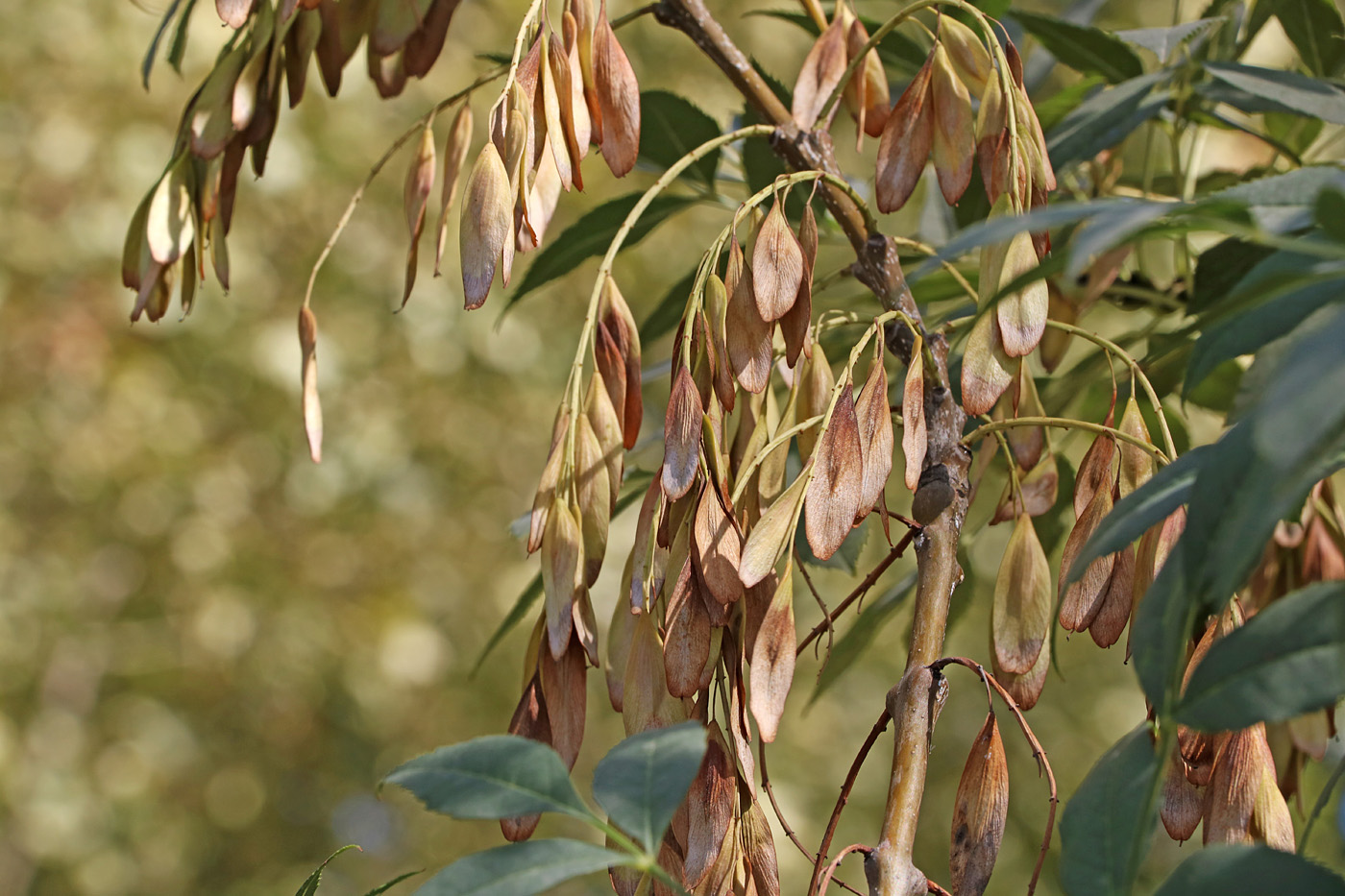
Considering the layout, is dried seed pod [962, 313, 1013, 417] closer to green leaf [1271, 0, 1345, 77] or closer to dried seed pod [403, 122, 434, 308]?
dried seed pod [403, 122, 434, 308]

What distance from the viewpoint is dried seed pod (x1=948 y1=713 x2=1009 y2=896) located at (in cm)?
29

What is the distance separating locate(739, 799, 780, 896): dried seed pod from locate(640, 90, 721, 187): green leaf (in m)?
0.30

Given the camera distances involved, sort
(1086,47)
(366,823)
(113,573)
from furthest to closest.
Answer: (366,823)
(113,573)
(1086,47)

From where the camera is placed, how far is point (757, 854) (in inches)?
11.3

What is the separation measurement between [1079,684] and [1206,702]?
199 centimetres

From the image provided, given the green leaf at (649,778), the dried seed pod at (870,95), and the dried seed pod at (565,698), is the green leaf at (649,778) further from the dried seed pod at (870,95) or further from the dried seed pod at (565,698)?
the dried seed pod at (870,95)

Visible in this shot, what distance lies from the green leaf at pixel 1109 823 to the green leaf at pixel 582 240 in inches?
13.8

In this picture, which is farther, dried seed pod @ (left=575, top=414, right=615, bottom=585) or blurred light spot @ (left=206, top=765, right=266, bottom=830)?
blurred light spot @ (left=206, top=765, right=266, bottom=830)

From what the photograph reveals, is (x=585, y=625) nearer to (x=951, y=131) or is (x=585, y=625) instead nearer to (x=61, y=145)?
(x=951, y=131)

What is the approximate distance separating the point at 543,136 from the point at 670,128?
20cm

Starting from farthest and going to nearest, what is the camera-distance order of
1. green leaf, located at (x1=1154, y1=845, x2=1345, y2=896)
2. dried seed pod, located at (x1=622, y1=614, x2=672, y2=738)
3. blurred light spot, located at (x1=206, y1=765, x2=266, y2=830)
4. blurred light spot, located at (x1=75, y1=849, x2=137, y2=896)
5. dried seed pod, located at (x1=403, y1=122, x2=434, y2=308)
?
blurred light spot, located at (x1=206, y1=765, x2=266, y2=830) < blurred light spot, located at (x1=75, y1=849, x2=137, y2=896) < dried seed pod, located at (x1=403, y1=122, x2=434, y2=308) < dried seed pod, located at (x1=622, y1=614, x2=672, y2=738) < green leaf, located at (x1=1154, y1=845, x2=1345, y2=896)

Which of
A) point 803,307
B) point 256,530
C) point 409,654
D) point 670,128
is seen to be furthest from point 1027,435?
point 256,530

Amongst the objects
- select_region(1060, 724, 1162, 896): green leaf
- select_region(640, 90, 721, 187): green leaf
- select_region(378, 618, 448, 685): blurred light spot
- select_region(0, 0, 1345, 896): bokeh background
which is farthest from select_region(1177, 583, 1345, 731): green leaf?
select_region(378, 618, 448, 685): blurred light spot

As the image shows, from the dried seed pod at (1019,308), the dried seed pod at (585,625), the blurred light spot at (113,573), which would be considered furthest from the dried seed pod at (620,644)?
the blurred light spot at (113,573)
